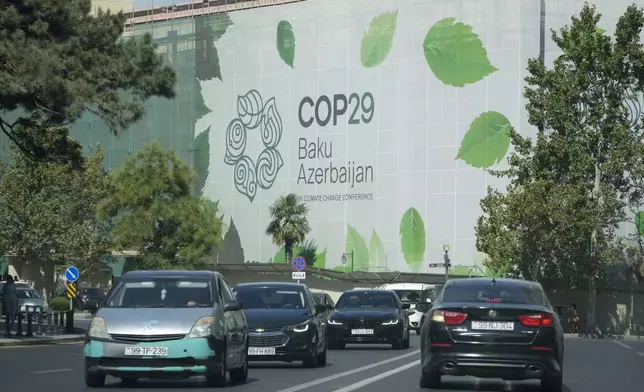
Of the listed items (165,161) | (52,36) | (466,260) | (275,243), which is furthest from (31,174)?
(52,36)

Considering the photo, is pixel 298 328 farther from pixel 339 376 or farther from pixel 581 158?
pixel 581 158

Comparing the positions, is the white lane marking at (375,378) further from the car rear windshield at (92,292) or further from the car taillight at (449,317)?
the car rear windshield at (92,292)

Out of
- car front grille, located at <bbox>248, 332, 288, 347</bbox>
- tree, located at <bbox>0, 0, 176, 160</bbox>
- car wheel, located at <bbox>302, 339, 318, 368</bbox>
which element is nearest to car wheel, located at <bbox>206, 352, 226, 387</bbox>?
car front grille, located at <bbox>248, 332, 288, 347</bbox>

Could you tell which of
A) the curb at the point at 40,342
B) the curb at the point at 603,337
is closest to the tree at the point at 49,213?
the curb at the point at 603,337

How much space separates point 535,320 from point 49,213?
61028 millimetres

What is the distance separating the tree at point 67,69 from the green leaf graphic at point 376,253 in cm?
4488

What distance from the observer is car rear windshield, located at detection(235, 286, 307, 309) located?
24266mm

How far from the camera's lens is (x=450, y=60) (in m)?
81.4

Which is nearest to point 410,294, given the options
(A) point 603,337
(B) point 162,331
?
(A) point 603,337

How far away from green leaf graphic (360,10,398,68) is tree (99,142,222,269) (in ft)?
44.8

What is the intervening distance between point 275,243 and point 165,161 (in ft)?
34.1

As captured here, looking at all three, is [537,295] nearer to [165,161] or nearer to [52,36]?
[52,36]

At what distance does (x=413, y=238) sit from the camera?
268ft

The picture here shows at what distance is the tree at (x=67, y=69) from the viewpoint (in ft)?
104
